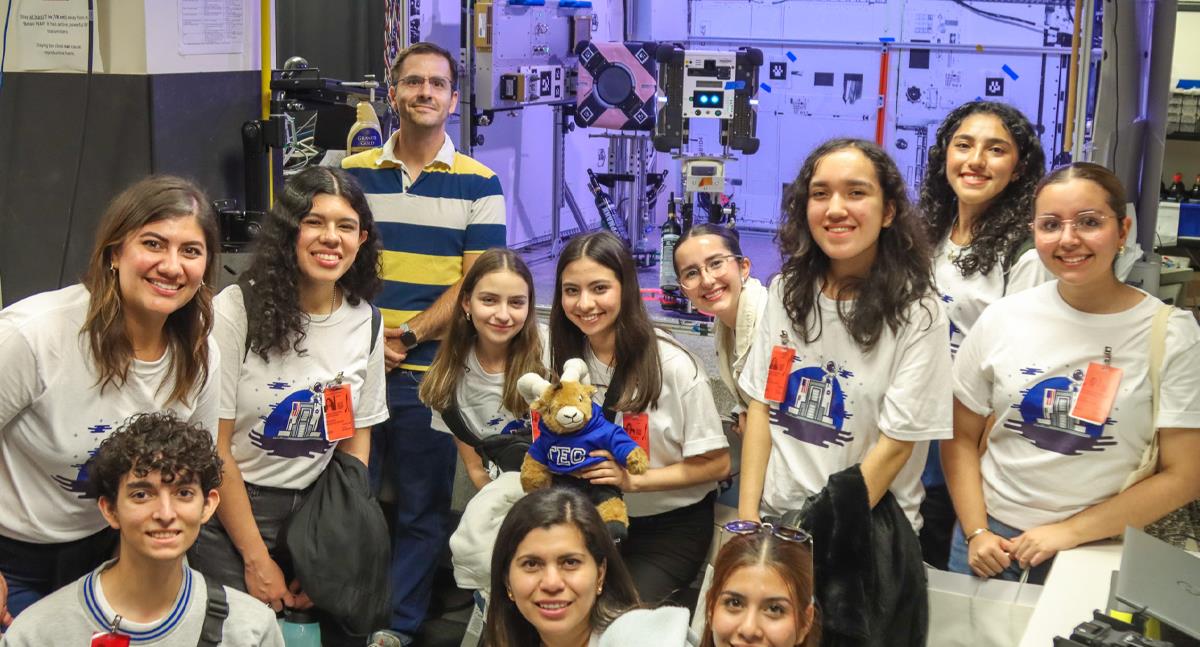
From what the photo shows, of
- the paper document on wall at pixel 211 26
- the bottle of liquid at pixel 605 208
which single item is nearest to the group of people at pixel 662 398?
the paper document on wall at pixel 211 26

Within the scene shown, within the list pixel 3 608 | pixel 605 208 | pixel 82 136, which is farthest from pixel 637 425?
pixel 605 208

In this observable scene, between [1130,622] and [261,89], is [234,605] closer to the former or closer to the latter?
[1130,622]

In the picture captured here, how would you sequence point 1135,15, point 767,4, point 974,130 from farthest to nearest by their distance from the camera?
point 767,4, point 1135,15, point 974,130

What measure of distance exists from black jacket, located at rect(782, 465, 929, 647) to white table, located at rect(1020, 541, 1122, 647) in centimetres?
27

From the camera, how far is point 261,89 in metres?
5.51

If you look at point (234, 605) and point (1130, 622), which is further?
point (234, 605)

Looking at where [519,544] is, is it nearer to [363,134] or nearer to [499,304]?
[499,304]

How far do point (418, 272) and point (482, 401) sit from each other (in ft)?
1.90

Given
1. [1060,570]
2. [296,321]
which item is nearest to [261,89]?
[296,321]

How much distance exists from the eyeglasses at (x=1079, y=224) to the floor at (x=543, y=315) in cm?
65

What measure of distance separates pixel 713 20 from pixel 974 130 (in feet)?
23.2

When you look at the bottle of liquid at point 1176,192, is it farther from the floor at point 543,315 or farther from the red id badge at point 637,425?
the red id badge at point 637,425

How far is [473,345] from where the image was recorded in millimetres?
3307

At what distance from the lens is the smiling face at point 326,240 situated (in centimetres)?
301
